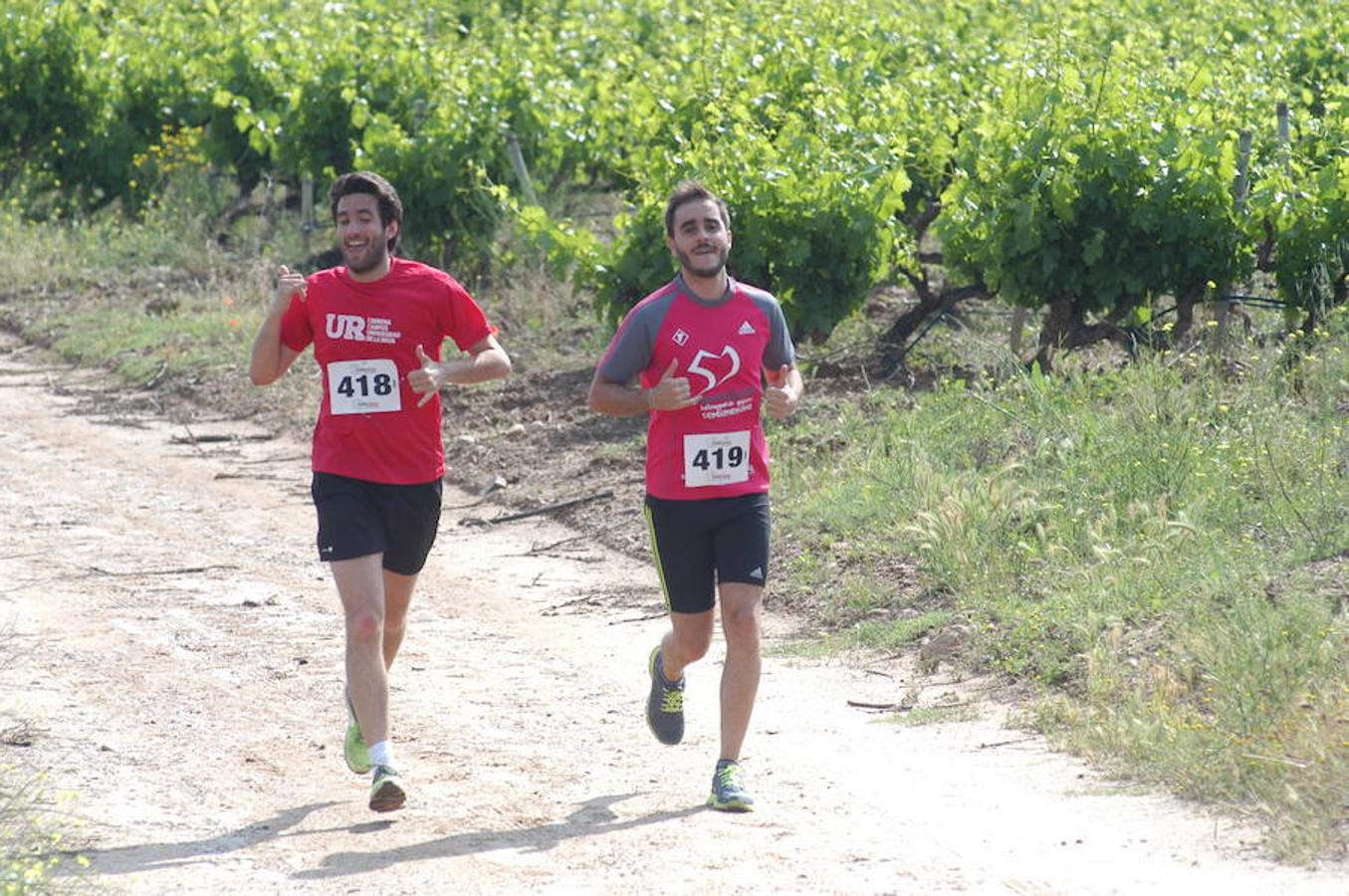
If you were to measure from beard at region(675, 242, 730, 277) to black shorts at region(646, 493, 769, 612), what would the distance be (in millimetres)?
701

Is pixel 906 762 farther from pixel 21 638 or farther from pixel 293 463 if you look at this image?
pixel 293 463

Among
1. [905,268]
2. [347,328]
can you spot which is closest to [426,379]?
[347,328]

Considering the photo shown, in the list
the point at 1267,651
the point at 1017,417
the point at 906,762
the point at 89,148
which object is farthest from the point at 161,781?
the point at 89,148

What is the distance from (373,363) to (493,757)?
149 centimetres

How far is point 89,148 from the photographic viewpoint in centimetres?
2027

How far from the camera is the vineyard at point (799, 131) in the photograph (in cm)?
1153

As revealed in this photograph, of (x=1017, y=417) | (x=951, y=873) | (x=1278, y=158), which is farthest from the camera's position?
(x=1278, y=158)

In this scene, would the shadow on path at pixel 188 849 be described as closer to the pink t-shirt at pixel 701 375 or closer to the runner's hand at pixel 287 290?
the pink t-shirt at pixel 701 375

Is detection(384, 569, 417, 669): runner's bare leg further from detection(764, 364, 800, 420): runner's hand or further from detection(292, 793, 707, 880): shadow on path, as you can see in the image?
detection(764, 364, 800, 420): runner's hand

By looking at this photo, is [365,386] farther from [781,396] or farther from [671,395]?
[781,396]

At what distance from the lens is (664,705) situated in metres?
6.96

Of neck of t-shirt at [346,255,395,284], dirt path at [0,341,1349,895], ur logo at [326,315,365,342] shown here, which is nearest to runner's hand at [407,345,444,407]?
ur logo at [326,315,365,342]

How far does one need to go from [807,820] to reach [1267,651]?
1.66 m

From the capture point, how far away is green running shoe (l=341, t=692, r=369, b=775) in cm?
659
